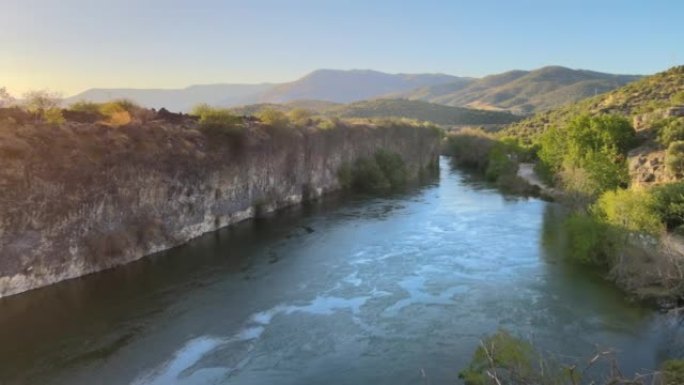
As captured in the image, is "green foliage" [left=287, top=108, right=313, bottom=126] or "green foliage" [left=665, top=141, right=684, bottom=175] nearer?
"green foliage" [left=665, top=141, right=684, bottom=175]

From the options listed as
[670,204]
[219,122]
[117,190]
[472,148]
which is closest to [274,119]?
[219,122]

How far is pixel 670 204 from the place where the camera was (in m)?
31.8

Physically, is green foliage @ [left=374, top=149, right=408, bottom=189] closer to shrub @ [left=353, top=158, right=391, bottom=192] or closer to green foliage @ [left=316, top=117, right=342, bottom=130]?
shrub @ [left=353, top=158, right=391, bottom=192]

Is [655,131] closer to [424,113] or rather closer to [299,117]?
[299,117]

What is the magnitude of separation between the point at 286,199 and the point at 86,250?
2189 cm

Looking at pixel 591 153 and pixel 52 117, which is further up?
pixel 52 117

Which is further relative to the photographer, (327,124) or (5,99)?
(327,124)

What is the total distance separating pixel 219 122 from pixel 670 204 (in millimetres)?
27867

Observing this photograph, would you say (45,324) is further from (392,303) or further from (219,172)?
(219,172)

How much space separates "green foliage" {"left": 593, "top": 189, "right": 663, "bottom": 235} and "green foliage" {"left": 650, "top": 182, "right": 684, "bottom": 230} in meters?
1.66

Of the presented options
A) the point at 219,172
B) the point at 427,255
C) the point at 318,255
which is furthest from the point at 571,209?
the point at 219,172

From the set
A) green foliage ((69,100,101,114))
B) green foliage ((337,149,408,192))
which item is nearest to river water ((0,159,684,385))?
green foliage ((69,100,101,114))

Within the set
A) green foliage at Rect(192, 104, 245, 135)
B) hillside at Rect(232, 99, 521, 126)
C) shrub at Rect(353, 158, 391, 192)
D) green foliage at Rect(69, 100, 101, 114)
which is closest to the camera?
green foliage at Rect(192, 104, 245, 135)

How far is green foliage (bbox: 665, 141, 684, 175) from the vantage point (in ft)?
135
